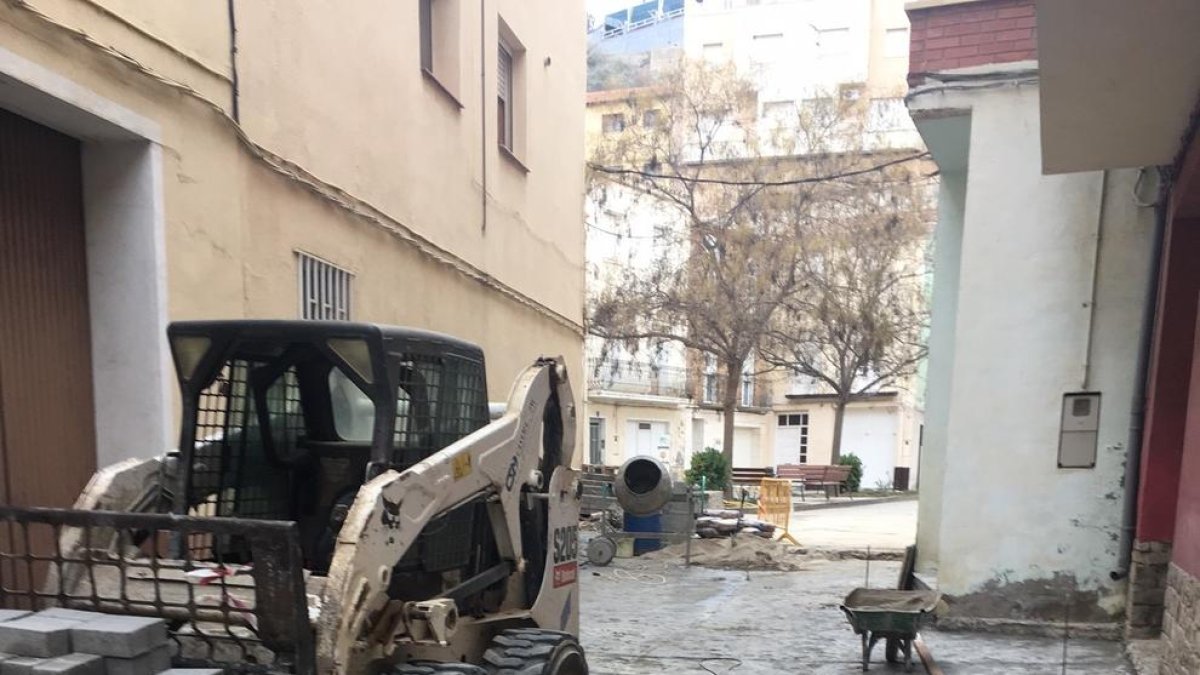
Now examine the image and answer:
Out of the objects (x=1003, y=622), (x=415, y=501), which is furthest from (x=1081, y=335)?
(x=415, y=501)

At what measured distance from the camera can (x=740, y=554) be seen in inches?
462

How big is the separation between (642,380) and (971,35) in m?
25.8

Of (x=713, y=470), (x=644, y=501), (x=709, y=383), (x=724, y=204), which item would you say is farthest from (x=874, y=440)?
(x=644, y=501)

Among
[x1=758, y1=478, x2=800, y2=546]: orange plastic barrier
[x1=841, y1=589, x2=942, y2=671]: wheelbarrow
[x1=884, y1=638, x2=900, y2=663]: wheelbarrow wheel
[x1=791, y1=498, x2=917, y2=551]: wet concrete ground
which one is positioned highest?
[x1=841, y1=589, x2=942, y2=671]: wheelbarrow

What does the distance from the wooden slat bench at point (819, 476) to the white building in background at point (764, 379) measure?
3628mm

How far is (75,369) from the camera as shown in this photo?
15.2 ft

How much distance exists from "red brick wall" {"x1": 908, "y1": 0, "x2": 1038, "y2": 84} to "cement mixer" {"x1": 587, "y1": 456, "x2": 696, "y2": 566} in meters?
6.44

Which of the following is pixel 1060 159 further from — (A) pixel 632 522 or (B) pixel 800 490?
(B) pixel 800 490

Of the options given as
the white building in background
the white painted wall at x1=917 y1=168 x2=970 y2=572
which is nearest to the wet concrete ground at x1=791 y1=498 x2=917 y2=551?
the white painted wall at x1=917 y1=168 x2=970 y2=572

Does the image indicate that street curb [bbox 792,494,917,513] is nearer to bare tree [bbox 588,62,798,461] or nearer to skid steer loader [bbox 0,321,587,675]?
bare tree [bbox 588,62,798,461]

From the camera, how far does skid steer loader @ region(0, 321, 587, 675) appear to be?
2.69 metres

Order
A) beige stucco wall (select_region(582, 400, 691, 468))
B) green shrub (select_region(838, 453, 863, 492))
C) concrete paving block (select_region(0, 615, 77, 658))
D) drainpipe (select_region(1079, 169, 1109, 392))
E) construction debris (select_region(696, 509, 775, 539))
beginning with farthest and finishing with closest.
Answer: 1. beige stucco wall (select_region(582, 400, 691, 468))
2. green shrub (select_region(838, 453, 863, 492))
3. construction debris (select_region(696, 509, 775, 539))
4. drainpipe (select_region(1079, 169, 1109, 392))
5. concrete paving block (select_region(0, 615, 77, 658))

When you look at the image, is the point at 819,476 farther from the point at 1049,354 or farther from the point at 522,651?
the point at 522,651

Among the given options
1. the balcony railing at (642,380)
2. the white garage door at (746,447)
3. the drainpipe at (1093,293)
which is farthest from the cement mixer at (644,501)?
the white garage door at (746,447)
